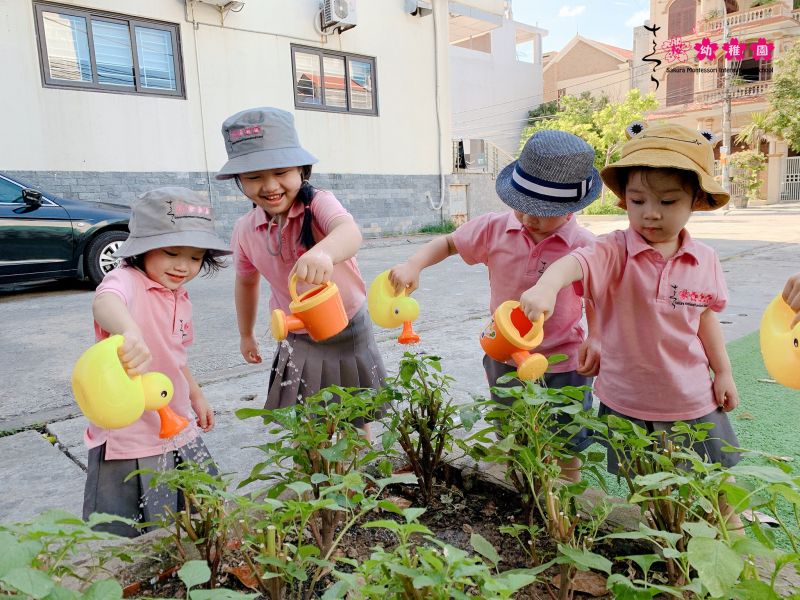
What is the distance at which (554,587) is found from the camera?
1102 mm

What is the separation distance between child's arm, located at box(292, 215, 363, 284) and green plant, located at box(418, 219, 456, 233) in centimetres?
1026

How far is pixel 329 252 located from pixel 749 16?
30166 mm

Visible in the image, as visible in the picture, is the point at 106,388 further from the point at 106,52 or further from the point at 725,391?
the point at 106,52

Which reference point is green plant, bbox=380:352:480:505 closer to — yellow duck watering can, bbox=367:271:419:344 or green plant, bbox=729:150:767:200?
yellow duck watering can, bbox=367:271:419:344

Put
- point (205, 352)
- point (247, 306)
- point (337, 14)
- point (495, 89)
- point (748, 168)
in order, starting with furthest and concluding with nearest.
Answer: point (495, 89)
point (748, 168)
point (337, 14)
point (205, 352)
point (247, 306)

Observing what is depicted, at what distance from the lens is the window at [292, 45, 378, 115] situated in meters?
9.94

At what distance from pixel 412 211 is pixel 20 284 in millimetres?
7151

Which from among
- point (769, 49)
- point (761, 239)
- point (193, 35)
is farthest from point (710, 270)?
point (769, 49)

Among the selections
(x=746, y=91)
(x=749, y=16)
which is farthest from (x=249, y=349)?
(x=749, y=16)

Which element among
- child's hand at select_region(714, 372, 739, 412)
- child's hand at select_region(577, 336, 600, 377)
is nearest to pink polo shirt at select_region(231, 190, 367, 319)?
child's hand at select_region(577, 336, 600, 377)

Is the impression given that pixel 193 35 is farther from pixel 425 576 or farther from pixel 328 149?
pixel 425 576

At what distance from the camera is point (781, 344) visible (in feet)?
4.15

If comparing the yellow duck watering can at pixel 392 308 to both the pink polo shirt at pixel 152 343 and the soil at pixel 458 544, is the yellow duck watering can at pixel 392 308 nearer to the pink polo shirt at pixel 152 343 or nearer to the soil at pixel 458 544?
the soil at pixel 458 544

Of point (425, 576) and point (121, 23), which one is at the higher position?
point (121, 23)
